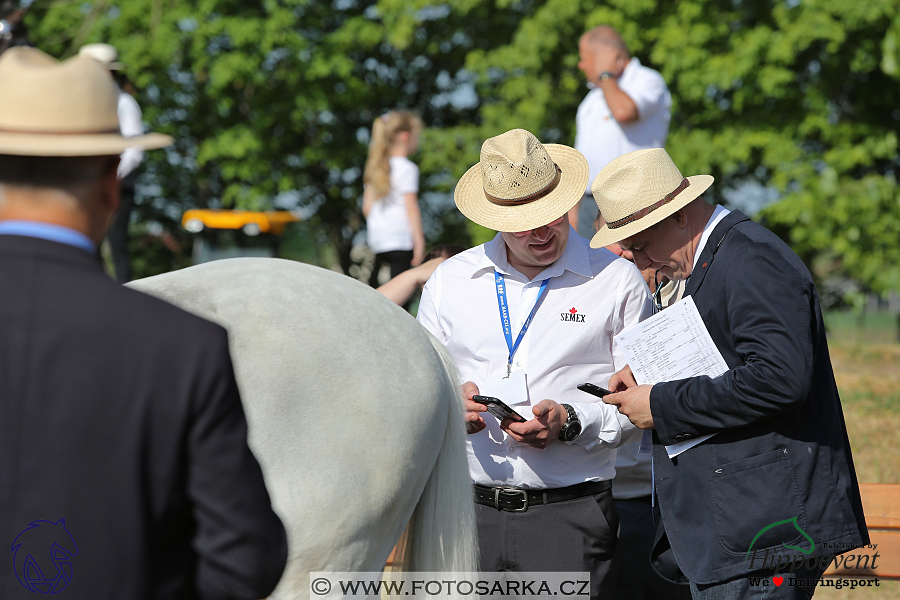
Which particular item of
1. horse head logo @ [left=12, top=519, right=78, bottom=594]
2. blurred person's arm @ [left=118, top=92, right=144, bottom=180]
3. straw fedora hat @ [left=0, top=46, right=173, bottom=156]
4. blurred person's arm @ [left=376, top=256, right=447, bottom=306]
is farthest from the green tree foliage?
horse head logo @ [left=12, top=519, right=78, bottom=594]

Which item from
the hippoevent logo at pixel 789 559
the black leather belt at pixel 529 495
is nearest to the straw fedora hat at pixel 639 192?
the black leather belt at pixel 529 495

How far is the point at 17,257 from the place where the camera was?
106 centimetres

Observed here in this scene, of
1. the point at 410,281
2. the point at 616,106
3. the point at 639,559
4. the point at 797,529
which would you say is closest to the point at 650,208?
the point at 797,529

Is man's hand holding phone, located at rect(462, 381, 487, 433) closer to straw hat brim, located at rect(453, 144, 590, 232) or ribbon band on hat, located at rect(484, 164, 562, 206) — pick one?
straw hat brim, located at rect(453, 144, 590, 232)

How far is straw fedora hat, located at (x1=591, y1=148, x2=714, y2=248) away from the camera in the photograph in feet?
7.58

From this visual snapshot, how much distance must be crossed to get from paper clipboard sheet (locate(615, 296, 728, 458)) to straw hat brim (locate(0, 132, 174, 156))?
162 cm

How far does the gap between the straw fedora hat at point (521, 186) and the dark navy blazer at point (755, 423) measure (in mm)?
578

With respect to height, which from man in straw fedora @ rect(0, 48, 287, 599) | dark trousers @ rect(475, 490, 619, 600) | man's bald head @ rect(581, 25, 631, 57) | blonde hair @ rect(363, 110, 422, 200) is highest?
man in straw fedora @ rect(0, 48, 287, 599)

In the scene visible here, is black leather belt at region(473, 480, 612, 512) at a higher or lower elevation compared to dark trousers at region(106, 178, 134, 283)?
higher

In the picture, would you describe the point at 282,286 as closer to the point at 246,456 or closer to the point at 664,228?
the point at 246,456

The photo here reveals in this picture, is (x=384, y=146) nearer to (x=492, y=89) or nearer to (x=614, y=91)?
(x=614, y=91)

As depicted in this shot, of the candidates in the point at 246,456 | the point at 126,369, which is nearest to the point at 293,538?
the point at 246,456

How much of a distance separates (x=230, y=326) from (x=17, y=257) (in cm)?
80

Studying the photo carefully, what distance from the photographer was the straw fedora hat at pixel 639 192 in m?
2.31
